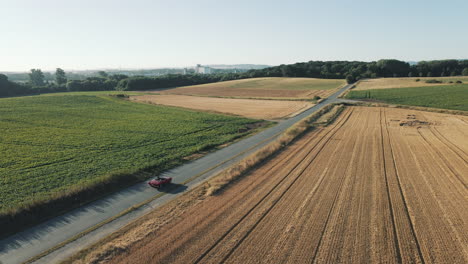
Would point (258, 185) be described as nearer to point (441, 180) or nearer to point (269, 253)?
point (269, 253)

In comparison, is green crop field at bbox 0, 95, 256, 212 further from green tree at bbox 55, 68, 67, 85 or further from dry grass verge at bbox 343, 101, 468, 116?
green tree at bbox 55, 68, 67, 85

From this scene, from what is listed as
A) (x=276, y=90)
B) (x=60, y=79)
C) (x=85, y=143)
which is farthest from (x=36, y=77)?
(x=85, y=143)

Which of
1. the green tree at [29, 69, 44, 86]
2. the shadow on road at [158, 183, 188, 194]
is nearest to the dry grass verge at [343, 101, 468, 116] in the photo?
the shadow on road at [158, 183, 188, 194]

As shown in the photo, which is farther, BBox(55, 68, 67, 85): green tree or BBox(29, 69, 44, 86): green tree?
BBox(29, 69, 44, 86): green tree

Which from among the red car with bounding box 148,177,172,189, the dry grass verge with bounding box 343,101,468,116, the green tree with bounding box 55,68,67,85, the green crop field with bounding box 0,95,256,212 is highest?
the green tree with bounding box 55,68,67,85

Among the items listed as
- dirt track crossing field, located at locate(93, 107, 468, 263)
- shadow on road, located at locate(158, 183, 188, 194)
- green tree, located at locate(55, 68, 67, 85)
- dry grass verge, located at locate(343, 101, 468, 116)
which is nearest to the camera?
dirt track crossing field, located at locate(93, 107, 468, 263)

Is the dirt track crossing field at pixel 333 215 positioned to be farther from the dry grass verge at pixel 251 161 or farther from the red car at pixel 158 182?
the red car at pixel 158 182

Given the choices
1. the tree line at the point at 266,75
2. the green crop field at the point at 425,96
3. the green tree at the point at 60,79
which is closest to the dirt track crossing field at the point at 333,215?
the green crop field at the point at 425,96

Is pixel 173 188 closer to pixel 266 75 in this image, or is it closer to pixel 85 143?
pixel 85 143
